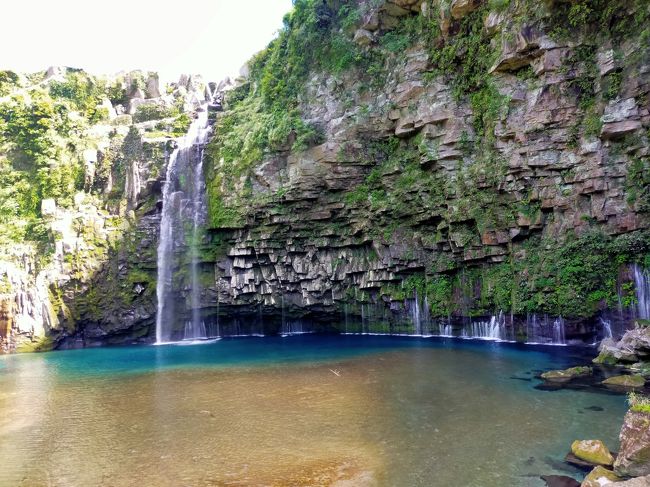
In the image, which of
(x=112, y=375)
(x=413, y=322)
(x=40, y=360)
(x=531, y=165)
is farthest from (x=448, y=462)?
(x=40, y=360)

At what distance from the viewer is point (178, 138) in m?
30.2

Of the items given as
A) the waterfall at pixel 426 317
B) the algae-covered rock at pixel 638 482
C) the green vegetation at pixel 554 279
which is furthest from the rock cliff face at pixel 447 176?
the algae-covered rock at pixel 638 482

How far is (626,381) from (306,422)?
868 cm

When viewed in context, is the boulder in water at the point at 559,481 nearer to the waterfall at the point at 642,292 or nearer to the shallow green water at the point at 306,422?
the shallow green water at the point at 306,422

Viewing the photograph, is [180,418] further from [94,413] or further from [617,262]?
[617,262]

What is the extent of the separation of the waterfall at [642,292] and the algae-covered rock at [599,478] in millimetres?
12454

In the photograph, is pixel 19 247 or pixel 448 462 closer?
pixel 448 462

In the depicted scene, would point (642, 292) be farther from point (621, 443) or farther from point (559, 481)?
point (559, 481)

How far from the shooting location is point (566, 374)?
13758 mm

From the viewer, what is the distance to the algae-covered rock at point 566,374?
→ 13.6 metres

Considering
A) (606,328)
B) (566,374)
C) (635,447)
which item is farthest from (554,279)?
(635,447)

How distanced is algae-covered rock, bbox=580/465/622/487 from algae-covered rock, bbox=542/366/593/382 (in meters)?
6.73

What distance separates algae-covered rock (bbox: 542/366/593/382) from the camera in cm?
1356

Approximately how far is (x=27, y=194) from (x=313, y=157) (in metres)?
18.5
